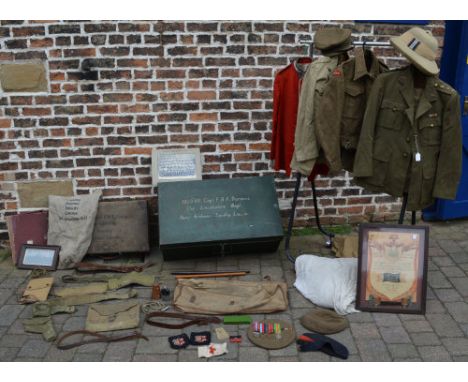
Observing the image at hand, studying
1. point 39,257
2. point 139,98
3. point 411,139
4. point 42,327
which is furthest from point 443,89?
point 39,257

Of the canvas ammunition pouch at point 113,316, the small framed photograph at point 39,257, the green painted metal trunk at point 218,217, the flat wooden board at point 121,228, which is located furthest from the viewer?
the flat wooden board at point 121,228

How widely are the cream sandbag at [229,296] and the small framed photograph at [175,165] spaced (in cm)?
103

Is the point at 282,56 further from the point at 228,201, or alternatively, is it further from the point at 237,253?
the point at 237,253

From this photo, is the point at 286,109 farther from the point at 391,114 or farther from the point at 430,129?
the point at 430,129

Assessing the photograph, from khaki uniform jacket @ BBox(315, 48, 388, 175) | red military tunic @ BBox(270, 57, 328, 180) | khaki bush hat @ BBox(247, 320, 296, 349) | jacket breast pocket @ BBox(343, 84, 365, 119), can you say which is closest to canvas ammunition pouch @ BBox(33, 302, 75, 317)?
khaki bush hat @ BBox(247, 320, 296, 349)

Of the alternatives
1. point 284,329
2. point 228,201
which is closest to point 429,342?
point 284,329

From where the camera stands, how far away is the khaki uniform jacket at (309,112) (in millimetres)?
3572

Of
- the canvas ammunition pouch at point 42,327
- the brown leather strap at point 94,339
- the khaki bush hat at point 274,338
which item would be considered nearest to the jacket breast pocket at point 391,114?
the khaki bush hat at point 274,338

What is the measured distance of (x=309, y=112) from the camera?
11.8ft

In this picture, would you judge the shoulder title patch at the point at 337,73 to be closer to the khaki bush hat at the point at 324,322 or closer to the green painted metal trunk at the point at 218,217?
the green painted metal trunk at the point at 218,217

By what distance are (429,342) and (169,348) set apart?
5.49ft

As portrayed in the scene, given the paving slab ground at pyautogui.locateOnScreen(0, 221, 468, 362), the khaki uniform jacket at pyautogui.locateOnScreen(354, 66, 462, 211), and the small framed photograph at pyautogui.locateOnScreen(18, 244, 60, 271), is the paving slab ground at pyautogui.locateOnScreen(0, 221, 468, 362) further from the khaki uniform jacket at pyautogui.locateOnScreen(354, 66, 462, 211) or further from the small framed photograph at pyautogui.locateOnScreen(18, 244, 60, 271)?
the khaki uniform jacket at pyautogui.locateOnScreen(354, 66, 462, 211)

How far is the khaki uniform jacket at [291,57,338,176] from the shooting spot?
357cm

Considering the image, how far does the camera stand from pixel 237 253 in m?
4.34
